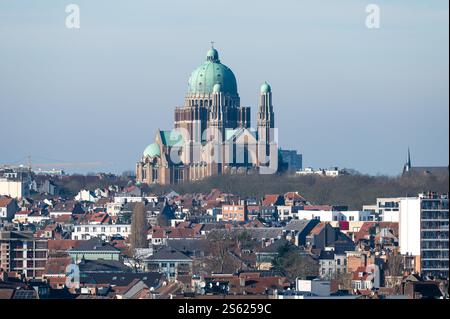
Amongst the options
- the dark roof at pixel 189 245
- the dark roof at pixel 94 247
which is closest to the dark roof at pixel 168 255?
the dark roof at pixel 189 245

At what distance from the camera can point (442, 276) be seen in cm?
3781

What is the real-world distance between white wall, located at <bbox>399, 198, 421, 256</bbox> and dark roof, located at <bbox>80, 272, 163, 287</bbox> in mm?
8072

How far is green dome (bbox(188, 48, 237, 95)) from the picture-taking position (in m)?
106

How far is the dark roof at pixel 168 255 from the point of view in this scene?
1829 inches

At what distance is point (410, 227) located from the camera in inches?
1875

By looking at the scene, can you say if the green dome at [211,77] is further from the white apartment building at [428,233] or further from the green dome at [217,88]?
the white apartment building at [428,233]

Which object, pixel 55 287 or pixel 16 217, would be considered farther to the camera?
pixel 16 217

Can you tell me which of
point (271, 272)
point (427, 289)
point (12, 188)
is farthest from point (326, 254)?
point (12, 188)

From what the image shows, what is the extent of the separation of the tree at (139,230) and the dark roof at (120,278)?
14637mm

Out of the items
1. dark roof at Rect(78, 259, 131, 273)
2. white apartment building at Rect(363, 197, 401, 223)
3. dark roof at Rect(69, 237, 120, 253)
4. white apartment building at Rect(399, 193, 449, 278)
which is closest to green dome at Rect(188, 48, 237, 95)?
white apartment building at Rect(363, 197, 401, 223)

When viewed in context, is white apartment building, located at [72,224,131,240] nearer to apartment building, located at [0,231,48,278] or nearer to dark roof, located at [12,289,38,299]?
apartment building, located at [0,231,48,278]
